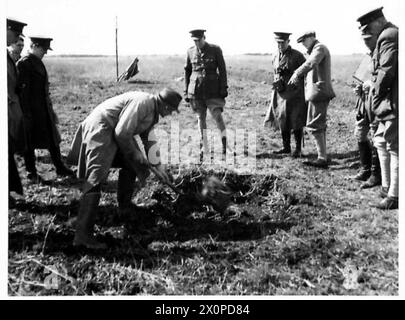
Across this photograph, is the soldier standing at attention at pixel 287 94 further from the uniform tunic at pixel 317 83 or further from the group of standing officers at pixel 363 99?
the uniform tunic at pixel 317 83

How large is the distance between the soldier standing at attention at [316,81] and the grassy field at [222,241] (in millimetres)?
668

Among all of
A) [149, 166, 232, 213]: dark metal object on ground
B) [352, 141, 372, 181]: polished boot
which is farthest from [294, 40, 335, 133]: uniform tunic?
[149, 166, 232, 213]: dark metal object on ground

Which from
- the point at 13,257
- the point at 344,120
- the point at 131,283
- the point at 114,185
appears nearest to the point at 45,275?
the point at 13,257

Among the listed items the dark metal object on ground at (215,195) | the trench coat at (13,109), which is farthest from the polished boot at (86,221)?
the trench coat at (13,109)

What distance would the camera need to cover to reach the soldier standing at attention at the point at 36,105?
5.17 metres

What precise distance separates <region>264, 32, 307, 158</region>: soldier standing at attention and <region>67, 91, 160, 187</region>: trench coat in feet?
9.70

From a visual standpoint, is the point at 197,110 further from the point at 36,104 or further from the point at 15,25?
the point at 15,25

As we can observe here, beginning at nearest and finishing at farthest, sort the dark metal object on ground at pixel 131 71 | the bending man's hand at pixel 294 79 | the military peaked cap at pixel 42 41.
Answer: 1. the military peaked cap at pixel 42 41
2. the bending man's hand at pixel 294 79
3. the dark metal object on ground at pixel 131 71

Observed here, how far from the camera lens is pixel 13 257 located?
366 cm

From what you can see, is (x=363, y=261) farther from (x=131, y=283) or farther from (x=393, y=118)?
(x=131, y=283)

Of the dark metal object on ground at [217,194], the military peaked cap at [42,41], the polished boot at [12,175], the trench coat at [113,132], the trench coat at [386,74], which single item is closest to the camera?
the trench coat at [113,132]

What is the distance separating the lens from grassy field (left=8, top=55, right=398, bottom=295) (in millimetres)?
3350

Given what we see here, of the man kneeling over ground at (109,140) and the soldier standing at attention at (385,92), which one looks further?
the soldier standing at attention at (385,92)

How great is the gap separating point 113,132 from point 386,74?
8.78 feet
